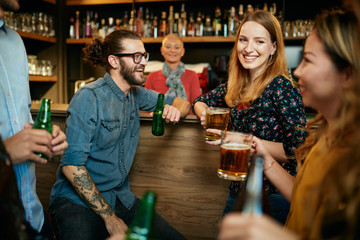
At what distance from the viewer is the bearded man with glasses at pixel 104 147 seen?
1.52 m

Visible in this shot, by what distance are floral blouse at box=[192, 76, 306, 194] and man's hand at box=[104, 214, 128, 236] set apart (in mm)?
701

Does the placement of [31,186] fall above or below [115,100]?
below

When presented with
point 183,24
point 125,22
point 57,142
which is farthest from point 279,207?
point 125,22

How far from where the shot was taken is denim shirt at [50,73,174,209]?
1571 mm

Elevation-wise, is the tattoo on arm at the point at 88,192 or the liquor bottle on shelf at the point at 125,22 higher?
the liquor bottle on shelf at the point at 125,22

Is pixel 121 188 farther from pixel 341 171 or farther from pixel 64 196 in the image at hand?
pixel 341 171

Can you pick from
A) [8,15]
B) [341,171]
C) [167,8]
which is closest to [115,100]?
[341,171]

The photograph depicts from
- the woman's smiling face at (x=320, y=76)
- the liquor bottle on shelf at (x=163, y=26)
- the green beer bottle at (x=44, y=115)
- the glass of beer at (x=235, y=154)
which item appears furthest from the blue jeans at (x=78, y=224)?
the liquor bottle on shelf at (x=163, y=26)

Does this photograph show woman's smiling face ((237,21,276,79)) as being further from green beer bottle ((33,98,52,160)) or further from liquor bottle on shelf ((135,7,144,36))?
liquor bottle on shelf ((135,7,144,36))

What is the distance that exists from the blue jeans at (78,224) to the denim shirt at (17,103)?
0.66 feet

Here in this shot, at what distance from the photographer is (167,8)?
4371 mm

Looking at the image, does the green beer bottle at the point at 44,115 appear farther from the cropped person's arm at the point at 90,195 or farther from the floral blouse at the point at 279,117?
the floral blouse at the point at 279,117

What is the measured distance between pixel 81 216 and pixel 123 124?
52 cm

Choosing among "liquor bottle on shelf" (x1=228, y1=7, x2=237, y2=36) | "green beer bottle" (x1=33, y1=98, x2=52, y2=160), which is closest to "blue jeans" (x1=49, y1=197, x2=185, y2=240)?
"green beer bottle" (x1=33, y1=98, x2=52, y2=160)
